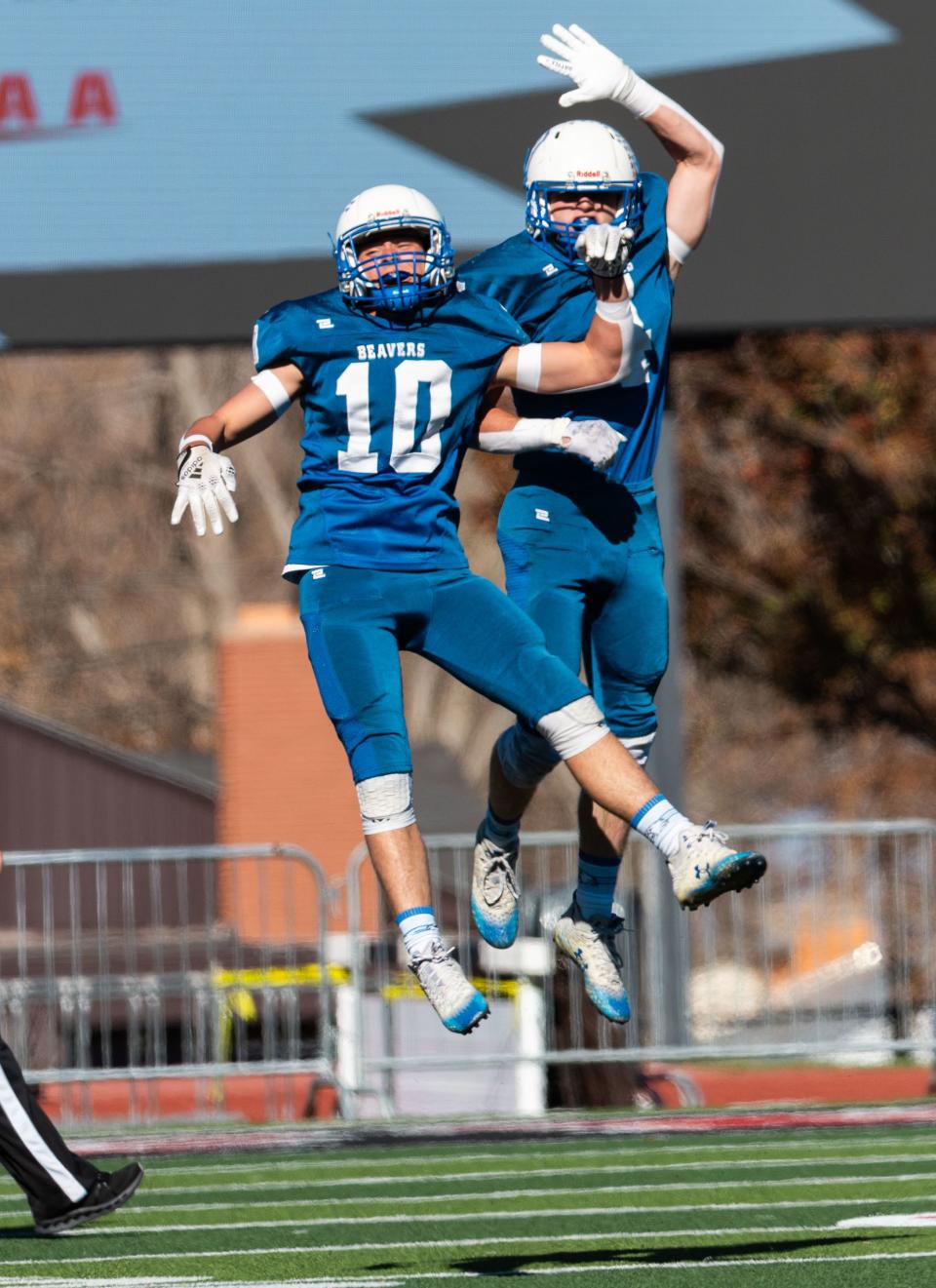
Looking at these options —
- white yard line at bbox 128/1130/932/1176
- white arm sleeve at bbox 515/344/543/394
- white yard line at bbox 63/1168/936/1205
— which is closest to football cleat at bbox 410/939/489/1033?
white arm sleeve at bbox 515/344/543/394

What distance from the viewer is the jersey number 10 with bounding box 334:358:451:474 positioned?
671 centimetres

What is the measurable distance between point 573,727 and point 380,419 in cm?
93

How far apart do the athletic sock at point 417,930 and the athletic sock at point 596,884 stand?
0.64 metres

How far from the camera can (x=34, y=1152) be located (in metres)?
7.30

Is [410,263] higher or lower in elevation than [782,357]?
lower

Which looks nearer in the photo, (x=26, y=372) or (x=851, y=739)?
(x=851, y=739)

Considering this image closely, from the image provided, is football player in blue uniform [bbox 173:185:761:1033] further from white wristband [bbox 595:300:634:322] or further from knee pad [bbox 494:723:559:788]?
knee pad [bbox 494:723:559:788]

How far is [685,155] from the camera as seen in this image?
7496 mm

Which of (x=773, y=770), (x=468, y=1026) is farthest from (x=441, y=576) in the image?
(x=773, y=770)

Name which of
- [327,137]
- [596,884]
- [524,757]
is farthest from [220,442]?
[327,137]

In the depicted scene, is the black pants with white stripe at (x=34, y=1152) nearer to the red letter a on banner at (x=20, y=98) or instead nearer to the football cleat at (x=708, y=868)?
the football cleat at (x=708, y=868)

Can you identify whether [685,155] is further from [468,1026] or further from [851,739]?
[851,739]

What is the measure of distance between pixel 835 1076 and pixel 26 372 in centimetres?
2260

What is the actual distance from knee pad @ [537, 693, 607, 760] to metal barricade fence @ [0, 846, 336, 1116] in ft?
16.8
